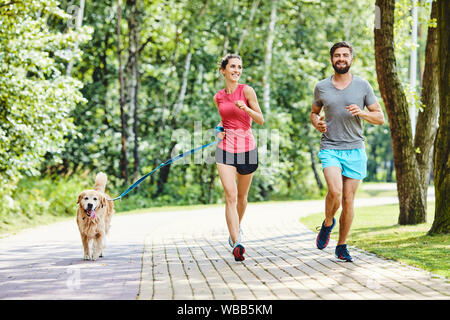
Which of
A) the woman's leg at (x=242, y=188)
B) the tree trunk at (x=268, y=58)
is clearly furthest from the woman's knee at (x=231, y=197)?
the tree trunk at (x=268, y=58)

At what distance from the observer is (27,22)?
14023mm

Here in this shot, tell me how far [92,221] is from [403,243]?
4.65 metres

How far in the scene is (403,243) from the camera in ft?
32.1

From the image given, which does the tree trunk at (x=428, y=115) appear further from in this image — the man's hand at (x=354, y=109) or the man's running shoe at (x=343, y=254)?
the man's hand at (x=354, y=109)

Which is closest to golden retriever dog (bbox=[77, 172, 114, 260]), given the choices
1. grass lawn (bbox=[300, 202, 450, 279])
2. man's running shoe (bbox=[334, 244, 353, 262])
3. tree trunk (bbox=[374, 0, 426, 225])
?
man's running shoe (bbox=[334, 244, 353, 262])

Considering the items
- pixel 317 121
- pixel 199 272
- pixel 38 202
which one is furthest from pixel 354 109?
pixel 38 202

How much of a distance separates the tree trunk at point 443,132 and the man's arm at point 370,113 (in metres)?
2.81

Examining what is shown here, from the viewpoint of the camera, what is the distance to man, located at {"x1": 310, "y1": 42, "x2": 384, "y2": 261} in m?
7.57

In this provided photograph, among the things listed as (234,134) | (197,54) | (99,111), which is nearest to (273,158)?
(197,54)

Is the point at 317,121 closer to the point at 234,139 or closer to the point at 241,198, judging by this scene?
the point at 234,139

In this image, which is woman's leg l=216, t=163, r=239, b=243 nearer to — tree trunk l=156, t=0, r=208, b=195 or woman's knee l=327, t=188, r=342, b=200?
woman's knee l=327, t=188, r=342, b=200

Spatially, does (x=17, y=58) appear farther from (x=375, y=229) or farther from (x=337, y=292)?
(x=337, y=292)

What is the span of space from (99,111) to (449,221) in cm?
1865

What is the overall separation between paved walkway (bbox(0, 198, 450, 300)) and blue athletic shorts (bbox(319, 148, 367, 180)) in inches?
42.2
